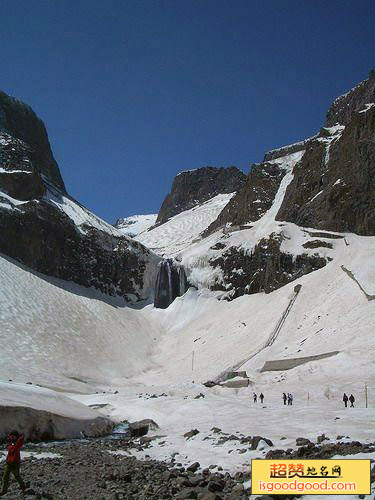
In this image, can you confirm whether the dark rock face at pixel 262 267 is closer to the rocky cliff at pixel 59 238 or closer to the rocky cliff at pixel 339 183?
the rocky cliff at pixel 339 183

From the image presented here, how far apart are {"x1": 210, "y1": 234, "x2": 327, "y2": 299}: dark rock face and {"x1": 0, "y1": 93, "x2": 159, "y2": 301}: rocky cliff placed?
13.1 metres

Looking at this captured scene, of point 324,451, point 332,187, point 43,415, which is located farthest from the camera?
point 332,187

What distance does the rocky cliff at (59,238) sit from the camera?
2576 inches

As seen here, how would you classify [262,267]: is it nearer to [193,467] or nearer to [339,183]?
A: [339,183]

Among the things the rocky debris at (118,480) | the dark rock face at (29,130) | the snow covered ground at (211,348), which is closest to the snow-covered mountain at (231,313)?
the snow covered ground at (211,348)

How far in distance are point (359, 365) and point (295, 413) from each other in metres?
11.6

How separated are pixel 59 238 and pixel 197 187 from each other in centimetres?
9231

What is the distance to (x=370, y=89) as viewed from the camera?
105 meters

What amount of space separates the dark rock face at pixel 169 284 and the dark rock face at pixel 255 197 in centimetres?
1505

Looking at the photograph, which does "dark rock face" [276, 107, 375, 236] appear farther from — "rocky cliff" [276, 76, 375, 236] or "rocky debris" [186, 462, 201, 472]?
"rocky debris" [186, 462, 201, 472]

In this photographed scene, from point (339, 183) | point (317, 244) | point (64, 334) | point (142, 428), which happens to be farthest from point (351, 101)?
point (142, 428)

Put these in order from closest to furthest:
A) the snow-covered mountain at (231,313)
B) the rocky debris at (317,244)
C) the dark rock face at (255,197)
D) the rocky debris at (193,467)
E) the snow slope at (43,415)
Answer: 1. the rocky debris at (193,467)
2. the snow slope at (43,415)
3. the snow-covered mountain at (231,313)
4. the rocky debris at (317,244)
5. the dark rock face at (255,197)

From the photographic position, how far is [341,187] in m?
62.7

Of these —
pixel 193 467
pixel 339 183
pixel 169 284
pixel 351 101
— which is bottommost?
pixel 193 467
